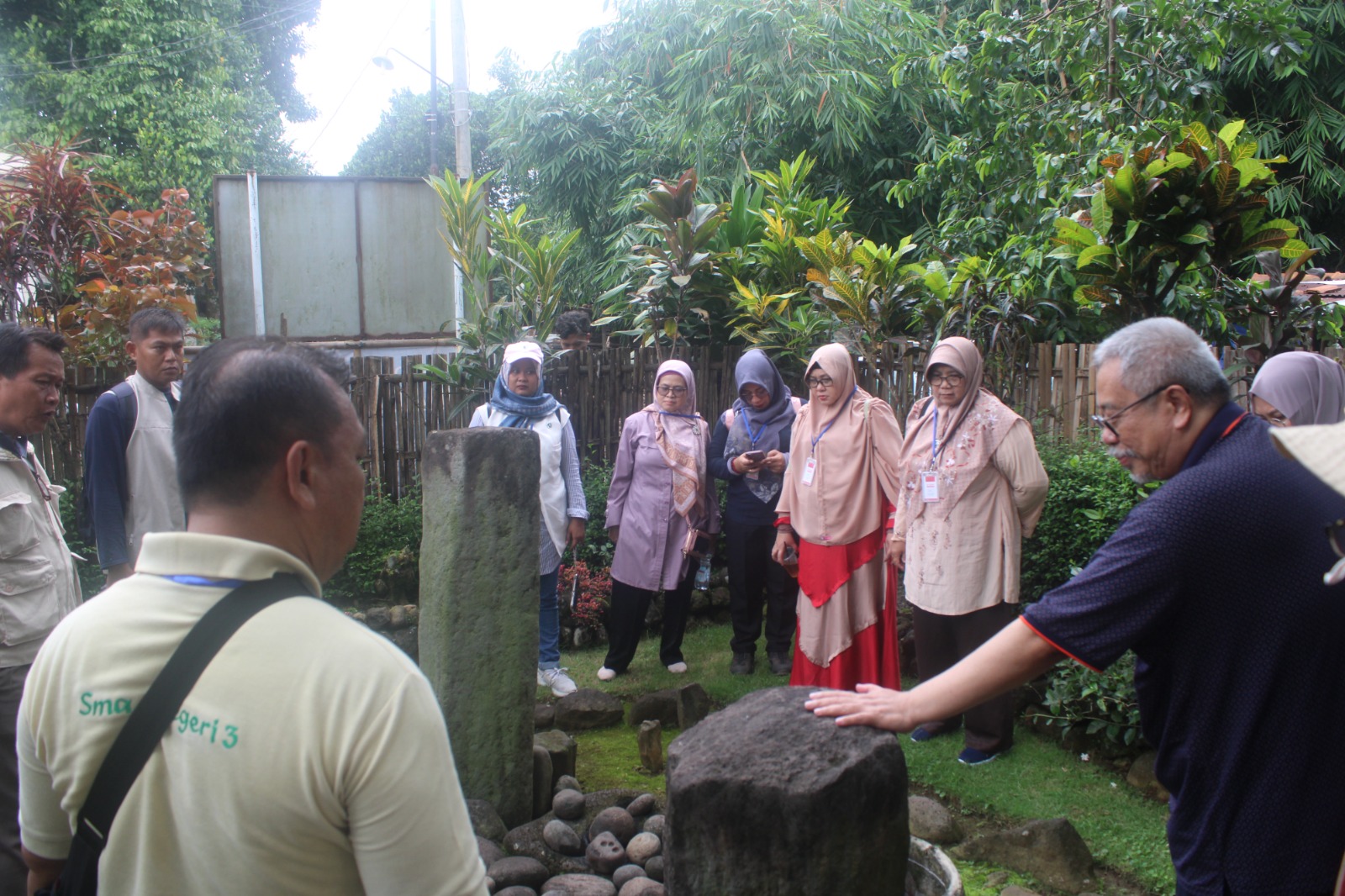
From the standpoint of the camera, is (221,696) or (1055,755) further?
(1055,755)

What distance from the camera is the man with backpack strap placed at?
11.6 ft

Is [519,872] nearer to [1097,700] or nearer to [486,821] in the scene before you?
[486,821]

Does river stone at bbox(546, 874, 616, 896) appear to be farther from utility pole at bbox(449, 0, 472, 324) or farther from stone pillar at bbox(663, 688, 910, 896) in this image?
utility pole at bbox(449, 0, 472, 324)

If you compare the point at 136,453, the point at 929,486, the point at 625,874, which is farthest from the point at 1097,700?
the point at 136,453

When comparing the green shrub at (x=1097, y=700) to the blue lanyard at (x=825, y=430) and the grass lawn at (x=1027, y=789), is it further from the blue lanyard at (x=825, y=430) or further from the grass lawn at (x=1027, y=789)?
the blue lanyard at (x=825, y=430)

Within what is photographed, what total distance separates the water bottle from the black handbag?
194 inches

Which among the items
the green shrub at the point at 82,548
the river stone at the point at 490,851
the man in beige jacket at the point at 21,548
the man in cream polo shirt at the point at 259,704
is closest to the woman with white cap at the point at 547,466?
the river stone at the point at 490,851

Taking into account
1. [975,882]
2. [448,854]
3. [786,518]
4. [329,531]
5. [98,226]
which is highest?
[98,226]

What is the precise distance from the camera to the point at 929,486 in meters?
4.45

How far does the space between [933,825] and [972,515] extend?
1.39 metres

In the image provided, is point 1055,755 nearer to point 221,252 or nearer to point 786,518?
point 786,518

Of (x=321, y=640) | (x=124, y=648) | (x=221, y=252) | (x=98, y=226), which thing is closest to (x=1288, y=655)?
(x=321, y=640)

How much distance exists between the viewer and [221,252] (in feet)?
31.0

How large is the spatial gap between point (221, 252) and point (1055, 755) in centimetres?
880
